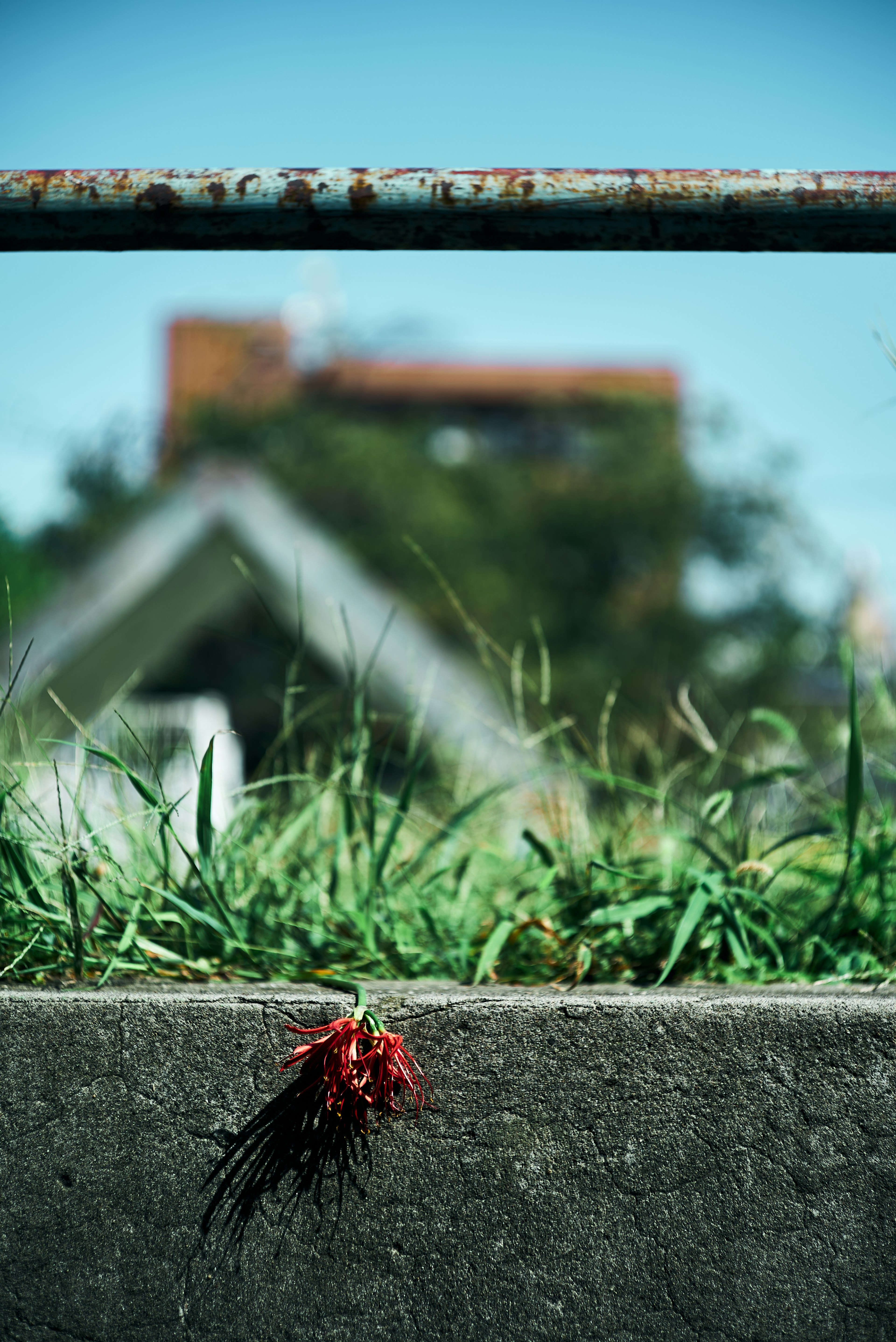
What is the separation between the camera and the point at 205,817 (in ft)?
4.18

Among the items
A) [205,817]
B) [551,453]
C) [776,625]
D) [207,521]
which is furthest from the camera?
[551,453]

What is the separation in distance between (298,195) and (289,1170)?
109 cm

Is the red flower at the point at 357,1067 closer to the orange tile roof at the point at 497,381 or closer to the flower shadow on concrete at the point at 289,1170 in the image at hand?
the flower shadow on concrete at the point at 289,1170

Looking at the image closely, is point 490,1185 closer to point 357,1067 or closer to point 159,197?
point 357,1067

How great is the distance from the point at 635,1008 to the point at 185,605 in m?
6.40

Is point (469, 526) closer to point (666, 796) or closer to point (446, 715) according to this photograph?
point (446, 715)

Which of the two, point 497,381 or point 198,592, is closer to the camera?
point 198,592

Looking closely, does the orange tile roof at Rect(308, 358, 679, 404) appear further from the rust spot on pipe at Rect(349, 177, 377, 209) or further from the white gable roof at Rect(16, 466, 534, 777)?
the rust spot on pipe at Rect(349, 177, 377, 209)

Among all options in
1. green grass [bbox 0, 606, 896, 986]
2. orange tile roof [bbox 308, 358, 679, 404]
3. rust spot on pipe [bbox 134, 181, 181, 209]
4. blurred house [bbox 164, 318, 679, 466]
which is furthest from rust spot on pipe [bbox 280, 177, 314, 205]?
orange tile roof [bbox 308, 358, 679, 404]

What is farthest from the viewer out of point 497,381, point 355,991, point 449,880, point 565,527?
point 497,381

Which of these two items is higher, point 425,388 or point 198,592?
point 425,388

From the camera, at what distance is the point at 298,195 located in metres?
1.21

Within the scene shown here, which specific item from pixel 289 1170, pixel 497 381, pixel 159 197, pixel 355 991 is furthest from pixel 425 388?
pixel 289 1170

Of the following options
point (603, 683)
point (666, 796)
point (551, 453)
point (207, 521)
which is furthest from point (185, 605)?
point (551, 453)
